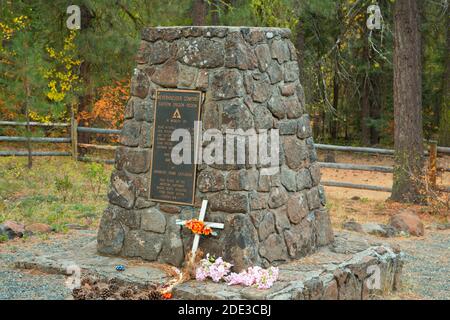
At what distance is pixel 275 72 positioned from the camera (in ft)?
21.4

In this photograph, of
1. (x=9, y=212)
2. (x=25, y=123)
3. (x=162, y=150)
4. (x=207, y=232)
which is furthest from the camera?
(x=25, y=123)

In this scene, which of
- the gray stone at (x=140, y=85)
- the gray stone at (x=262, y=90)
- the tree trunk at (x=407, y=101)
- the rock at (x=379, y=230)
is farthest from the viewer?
the tree trunk at (x=407, y=101)

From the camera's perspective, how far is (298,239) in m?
6.66

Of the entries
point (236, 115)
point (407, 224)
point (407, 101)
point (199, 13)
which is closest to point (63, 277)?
point (236, 115)

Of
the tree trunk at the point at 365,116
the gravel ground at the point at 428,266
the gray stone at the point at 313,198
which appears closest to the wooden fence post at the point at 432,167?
the gravel ground at the point at 428,266

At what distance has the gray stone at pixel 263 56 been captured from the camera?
6324mm

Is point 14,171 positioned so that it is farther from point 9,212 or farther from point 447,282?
point 447,282

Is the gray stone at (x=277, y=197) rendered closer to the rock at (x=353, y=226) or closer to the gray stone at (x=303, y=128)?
the gray stone at (x=303, y=128)

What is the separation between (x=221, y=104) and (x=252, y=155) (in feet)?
1.74

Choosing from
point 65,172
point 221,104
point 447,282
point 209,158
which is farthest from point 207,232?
point 65,172

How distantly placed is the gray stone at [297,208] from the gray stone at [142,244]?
1.24 m

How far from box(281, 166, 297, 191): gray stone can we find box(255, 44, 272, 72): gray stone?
3.15 ft

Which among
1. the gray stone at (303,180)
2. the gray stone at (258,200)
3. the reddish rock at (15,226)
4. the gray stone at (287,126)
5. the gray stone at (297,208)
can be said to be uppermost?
the gray stone at (287,126)

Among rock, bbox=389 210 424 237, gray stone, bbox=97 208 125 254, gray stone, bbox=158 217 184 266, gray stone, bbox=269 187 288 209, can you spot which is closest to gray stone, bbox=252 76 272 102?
gray stone, bbox=269 187 288 209
